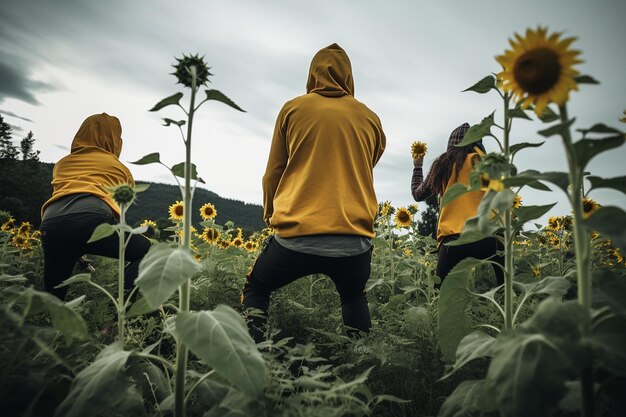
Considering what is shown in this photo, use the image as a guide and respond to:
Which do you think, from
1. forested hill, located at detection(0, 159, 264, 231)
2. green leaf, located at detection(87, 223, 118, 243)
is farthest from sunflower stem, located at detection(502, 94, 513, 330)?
forested hill, located at detection(0, 159, 264, 231)

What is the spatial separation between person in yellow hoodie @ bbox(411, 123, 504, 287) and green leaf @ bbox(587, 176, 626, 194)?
7.47 feet

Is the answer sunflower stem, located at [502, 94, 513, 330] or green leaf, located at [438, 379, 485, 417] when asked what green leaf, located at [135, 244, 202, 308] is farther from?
sunflower stem, located at [502, 94, 513, 330]

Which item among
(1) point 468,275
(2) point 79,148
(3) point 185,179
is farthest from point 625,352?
(2) point 79,148

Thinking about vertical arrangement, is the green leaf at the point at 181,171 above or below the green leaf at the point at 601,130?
below

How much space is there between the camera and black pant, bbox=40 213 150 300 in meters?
3.16

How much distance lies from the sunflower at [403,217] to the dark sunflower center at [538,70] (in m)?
3.85

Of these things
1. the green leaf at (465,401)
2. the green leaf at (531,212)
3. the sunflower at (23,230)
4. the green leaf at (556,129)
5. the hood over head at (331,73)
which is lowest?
the green leaf at (465,401)

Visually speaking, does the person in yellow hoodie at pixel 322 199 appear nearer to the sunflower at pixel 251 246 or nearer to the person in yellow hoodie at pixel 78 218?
the person in yellow hoodie at pixel 78 218

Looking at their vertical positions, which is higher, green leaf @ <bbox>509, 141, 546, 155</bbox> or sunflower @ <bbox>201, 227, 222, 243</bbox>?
green leaf @ <bbox>509, 141, 546, 155</bbox>

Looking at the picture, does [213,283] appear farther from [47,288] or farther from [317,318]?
[47,288]

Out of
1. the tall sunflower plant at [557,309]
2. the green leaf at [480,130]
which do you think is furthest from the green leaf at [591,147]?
the green leaf at [480,130]

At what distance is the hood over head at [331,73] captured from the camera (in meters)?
2.57

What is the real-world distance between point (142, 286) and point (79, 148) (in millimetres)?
3508

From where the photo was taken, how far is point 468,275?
1.43 meters
